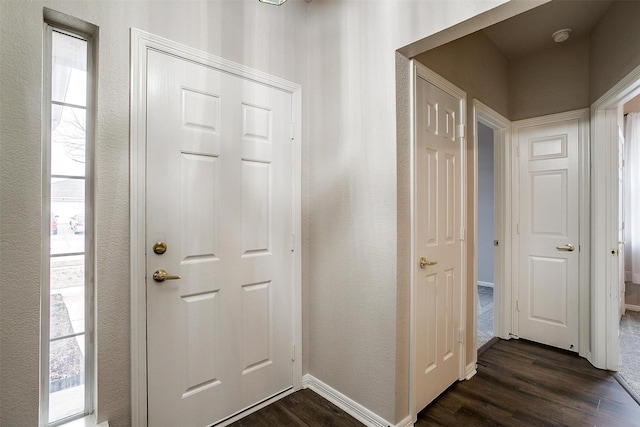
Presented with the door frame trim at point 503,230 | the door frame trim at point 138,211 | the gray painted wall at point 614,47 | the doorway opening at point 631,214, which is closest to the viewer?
the door frame trim at point 138,211

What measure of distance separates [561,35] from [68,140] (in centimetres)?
366

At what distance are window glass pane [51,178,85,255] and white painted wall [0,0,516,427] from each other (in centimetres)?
14

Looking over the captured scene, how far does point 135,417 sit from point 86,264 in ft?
2.48

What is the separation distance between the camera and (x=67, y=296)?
1378 mm

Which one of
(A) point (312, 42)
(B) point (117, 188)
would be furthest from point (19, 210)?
(A) point (312, 42)

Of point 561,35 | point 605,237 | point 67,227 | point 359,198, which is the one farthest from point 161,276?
point 561,35

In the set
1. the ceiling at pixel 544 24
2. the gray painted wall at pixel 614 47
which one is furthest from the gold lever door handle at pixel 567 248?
the ceiling at pixel 544 24

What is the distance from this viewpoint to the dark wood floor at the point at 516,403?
1.80m

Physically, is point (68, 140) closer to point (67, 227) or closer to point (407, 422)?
point (67, 227)

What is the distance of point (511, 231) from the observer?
3041 millimetres

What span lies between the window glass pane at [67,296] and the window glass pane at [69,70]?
2.42 feet

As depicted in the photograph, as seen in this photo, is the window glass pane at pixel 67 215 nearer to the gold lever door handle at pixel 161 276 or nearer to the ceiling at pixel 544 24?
the gold lever door handle at pixel 161 276

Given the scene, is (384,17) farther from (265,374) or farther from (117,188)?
(265,374)

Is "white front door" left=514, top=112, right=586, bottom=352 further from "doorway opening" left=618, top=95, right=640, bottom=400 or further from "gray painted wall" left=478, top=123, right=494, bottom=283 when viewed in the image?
"gray painted wall" left=478, top=123, right=494, bottom=283
